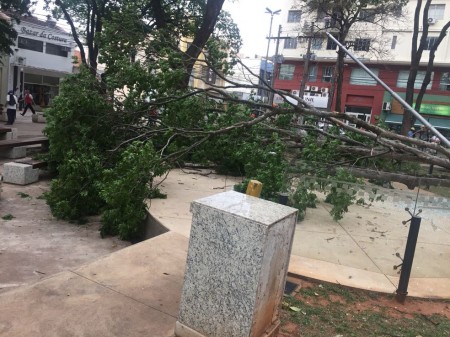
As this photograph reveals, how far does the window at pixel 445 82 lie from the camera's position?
3481 cm

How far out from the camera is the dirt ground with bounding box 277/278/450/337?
10.2 feet

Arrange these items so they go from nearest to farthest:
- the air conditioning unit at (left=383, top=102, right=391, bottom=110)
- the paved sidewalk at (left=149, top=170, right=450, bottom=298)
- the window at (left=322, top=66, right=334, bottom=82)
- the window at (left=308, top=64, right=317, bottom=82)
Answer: the paved sidewalk at (left=149, top=170, right=450, bottom=298), the air conditioning unit at (left=383, top=102, right=391, bottom=110), the window at (left=322, top=66, right=334, bottom=82), the window at (left=308, top=64, right=317, bottom=82)

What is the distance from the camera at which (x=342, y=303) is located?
3.58 metres

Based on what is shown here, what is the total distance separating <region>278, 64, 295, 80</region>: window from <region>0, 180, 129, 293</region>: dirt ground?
119ft

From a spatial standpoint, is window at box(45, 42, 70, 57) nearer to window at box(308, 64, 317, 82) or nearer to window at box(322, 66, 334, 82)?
window at box(308, 64, 317, 82)

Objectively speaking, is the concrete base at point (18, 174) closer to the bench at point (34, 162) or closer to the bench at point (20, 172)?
the bench at point (20, 172)

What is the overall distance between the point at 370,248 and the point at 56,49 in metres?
34.4

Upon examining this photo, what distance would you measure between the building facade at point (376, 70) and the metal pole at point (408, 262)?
1193 inches

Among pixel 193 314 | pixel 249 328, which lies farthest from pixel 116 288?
pixel 249 328

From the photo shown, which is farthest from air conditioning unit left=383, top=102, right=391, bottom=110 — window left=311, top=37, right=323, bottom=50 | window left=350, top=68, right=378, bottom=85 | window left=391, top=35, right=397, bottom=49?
window left=311, top=37, right=323, bottom=50

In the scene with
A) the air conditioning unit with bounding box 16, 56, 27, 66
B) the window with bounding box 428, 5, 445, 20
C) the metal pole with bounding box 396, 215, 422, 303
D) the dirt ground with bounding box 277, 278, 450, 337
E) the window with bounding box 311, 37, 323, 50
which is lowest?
the dirt ground with bounding box 277, 278, 450, 337

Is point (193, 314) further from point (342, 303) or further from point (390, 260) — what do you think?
point (390, 260)

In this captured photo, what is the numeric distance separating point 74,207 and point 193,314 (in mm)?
4294

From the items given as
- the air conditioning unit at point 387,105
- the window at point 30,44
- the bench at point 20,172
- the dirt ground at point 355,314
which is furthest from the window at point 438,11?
the dirt ground at point 355,314
